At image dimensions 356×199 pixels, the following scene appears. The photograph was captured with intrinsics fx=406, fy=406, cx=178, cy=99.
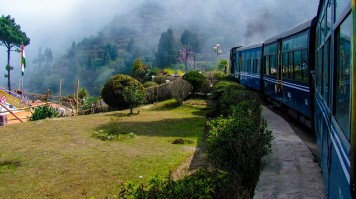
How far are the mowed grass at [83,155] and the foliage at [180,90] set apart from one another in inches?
239

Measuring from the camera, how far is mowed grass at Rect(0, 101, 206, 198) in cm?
816

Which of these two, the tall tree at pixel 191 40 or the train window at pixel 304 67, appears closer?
the train window at pixel 304 67

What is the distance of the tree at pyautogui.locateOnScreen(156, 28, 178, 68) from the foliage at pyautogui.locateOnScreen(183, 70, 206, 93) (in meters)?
84.2

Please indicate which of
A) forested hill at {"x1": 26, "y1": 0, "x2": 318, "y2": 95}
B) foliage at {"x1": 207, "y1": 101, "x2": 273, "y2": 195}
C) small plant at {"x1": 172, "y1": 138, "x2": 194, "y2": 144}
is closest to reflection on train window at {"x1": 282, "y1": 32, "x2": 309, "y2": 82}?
small plant at {"x1": 172, "y1": 138, "x2": 194, "y2": 144}

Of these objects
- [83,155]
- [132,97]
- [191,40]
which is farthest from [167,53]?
[83,155]

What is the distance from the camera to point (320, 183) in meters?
5.89

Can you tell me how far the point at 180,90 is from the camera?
2303cm

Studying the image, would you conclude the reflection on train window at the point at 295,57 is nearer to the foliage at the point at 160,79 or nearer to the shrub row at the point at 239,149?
the shrub row at the point at 239,149

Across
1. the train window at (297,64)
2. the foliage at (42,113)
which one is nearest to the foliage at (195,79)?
the foliage at (42,113)

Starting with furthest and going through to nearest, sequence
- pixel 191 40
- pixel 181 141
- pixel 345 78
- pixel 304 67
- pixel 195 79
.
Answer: pixel 191 40, pixel 195 79, pixel 181 141, pixel 304 67, pixel 345 78

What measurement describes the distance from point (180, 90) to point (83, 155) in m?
Result: 12.8

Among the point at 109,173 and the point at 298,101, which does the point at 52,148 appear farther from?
the point at 298,101

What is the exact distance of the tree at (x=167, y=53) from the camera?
366 ft

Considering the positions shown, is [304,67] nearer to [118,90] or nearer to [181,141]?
[181,141]
